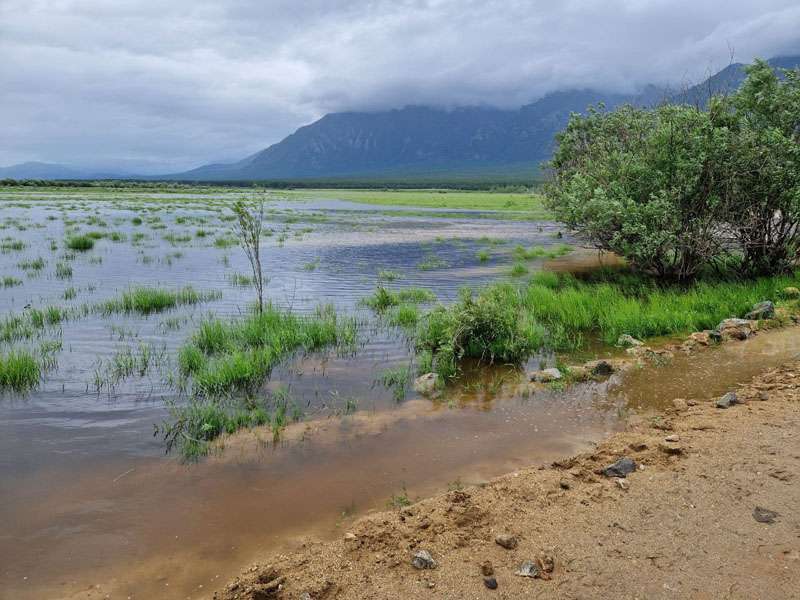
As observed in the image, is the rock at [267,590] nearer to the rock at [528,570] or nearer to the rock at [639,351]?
the rock at [528,570]

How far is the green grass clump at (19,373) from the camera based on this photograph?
1029cm

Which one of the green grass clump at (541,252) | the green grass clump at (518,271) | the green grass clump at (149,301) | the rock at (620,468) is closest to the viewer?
the rock at (620,468)

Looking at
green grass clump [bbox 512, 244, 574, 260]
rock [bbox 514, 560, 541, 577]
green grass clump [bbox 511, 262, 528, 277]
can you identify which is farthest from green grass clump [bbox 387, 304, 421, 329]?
green grass clump [bbox 512, 244, 574, 260]

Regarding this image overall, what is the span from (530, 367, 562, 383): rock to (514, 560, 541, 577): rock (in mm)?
6131

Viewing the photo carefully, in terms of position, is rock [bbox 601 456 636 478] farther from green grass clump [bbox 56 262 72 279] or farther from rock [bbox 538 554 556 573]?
green grass clump [bbox 56 262 72 279]

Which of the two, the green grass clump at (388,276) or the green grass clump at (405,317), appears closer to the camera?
the green grass clump at (405,317)

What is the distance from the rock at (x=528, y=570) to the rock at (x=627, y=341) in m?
9.16

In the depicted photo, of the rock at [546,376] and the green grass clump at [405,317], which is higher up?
the green grass clump at [405,317]

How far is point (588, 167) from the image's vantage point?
22484mm

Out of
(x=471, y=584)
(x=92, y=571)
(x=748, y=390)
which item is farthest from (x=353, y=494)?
(x=748, y=390)

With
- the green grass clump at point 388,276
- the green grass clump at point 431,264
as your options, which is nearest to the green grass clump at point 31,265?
the green grass clump at point 388,276

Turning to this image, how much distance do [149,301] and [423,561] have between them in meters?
14.8

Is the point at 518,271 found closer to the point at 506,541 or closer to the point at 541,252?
the point at 541,252

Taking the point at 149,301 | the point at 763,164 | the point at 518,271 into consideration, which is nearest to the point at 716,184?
the point at 763,164
